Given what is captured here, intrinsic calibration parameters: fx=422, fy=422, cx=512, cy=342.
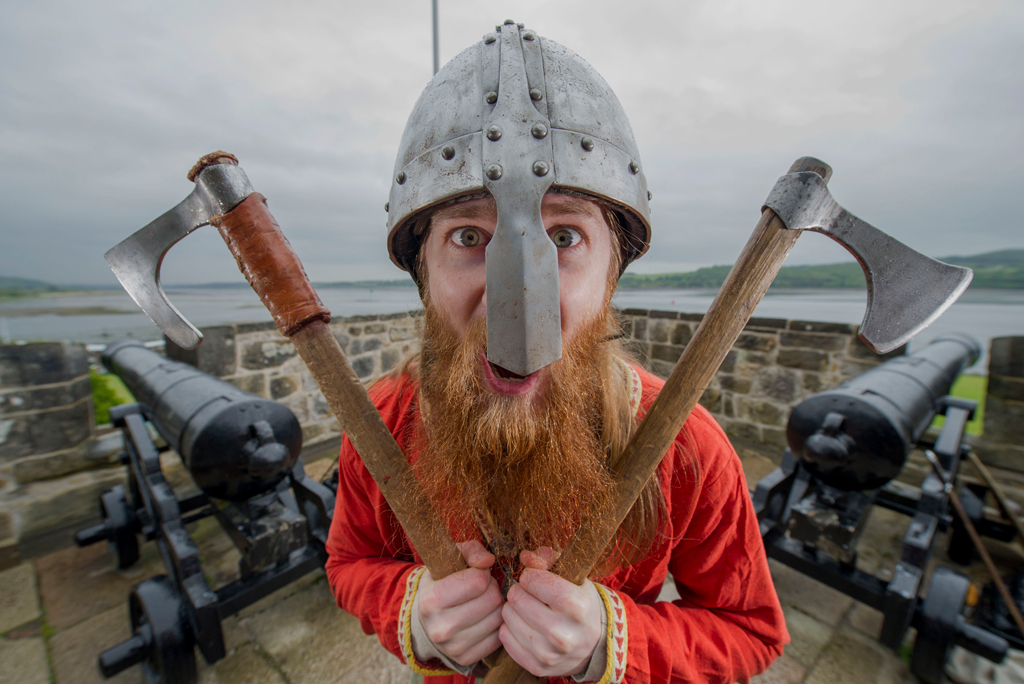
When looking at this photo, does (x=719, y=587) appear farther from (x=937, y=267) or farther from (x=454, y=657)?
(x=937, y=267)

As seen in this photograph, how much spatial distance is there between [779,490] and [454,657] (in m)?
2.63

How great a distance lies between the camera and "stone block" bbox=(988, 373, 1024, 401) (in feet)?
10.1

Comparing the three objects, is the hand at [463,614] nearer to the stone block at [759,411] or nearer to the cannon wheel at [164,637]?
the cannon wheel at [164,637]

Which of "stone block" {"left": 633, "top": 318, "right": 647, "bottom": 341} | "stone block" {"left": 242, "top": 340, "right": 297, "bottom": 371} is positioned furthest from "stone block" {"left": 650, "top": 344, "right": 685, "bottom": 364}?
"stone block" {"left": 242, "top": 340, "right": 297, "bottom": 371}

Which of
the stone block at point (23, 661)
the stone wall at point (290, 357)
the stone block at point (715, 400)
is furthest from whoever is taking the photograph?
the stone block at point (715, 400)

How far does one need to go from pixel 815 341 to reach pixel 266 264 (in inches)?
194

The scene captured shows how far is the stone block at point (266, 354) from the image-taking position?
390 centimetres

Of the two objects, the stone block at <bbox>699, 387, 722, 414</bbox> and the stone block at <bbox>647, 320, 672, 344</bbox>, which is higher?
the stone block at <bbox>647, 320, 672, 344</bbox>

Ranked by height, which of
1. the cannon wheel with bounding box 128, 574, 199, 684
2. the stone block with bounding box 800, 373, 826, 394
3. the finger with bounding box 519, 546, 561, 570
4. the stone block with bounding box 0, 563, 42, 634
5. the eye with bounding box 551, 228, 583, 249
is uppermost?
the eye with bounding box 551, 228, 583, 249

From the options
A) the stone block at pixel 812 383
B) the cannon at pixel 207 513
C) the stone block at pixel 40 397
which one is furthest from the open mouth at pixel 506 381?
the stone block at pixel 812 383

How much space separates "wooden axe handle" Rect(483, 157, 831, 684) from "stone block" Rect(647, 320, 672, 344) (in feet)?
15.8

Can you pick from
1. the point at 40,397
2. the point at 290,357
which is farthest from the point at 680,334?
the point at 40,397

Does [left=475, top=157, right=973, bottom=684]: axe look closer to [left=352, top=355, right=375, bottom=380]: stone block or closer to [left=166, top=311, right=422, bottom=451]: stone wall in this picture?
[left=166, top=311, right=422, bottom=451]: stone wall

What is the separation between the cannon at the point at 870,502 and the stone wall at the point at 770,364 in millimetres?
1370
